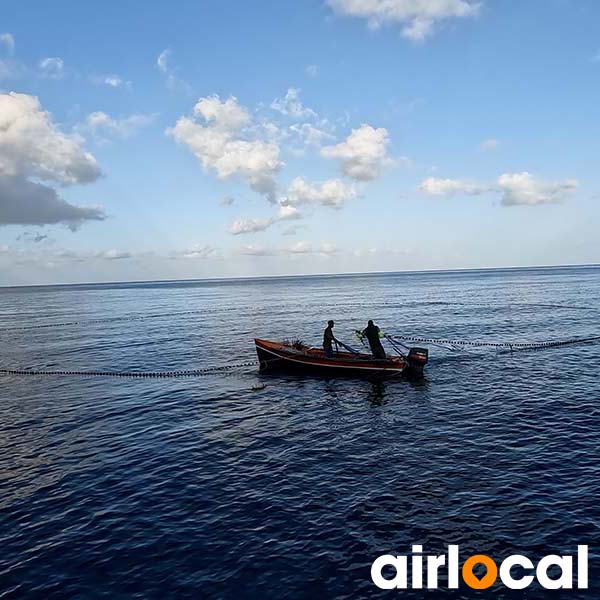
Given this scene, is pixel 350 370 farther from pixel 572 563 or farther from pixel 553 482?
pixel 572 563

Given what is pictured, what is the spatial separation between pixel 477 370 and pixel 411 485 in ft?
67.4

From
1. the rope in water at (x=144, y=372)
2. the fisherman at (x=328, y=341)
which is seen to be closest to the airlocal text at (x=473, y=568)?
the fisherman at (x=328, y=341)

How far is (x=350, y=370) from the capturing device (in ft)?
113

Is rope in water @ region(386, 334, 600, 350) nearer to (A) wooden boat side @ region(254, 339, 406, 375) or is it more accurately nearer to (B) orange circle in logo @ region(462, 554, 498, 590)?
(A) wooden boat side @ region(254, 339, 406, 375)

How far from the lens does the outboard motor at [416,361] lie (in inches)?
1291

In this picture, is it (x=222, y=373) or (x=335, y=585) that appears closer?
(x=335, y=585)

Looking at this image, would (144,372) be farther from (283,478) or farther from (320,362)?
(283,478)

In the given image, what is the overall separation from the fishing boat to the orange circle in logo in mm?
20541

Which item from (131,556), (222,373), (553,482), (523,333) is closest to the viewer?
(131,556)

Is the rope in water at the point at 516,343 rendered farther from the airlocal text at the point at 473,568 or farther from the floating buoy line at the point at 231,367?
the airlocal text at the point at 473,568

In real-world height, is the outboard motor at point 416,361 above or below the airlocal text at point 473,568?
above

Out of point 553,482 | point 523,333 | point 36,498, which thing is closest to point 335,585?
point 553,482

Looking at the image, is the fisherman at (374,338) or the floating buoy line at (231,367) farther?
the floating buoy line at (231,367)

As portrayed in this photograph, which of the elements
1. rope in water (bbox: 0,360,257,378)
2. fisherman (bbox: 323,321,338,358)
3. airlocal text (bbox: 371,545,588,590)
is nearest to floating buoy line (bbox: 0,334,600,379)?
rope in water (bbox: 0,360,257,378)
